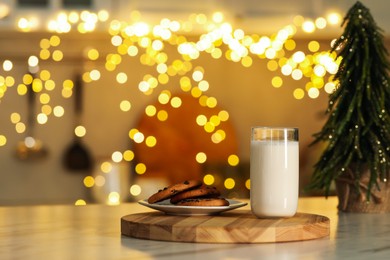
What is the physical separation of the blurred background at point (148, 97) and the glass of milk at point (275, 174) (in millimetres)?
1941

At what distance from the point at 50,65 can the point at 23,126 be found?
29 cm

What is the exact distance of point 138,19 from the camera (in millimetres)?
3156

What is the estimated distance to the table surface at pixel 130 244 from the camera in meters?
1.04

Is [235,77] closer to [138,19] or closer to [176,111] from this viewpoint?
[176,111]

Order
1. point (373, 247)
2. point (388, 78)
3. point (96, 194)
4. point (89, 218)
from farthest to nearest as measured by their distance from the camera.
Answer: point (96, 194) → point (388, 78) → point (89, 218) → point (373, 247)

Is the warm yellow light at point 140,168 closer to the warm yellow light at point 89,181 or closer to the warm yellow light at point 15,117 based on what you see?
the warm yellow light at point 89,181

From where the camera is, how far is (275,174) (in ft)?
4.27

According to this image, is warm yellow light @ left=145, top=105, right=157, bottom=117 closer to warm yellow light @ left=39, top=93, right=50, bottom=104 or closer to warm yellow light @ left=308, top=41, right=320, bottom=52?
warm yellow light @ left=39, top=93, right=50, bottom=104

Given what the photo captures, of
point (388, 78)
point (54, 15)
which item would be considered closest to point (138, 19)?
point (54, 15)

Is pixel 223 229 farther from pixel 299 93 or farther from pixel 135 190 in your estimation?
pixel 299 93

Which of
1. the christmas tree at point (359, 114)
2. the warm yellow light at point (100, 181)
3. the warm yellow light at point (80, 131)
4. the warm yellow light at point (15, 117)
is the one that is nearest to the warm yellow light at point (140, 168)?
the warm yellow light at point (100, 181)

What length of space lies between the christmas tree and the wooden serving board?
420 millimetres

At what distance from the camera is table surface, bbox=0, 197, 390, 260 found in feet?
3.41

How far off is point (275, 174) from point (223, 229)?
0.63ft
